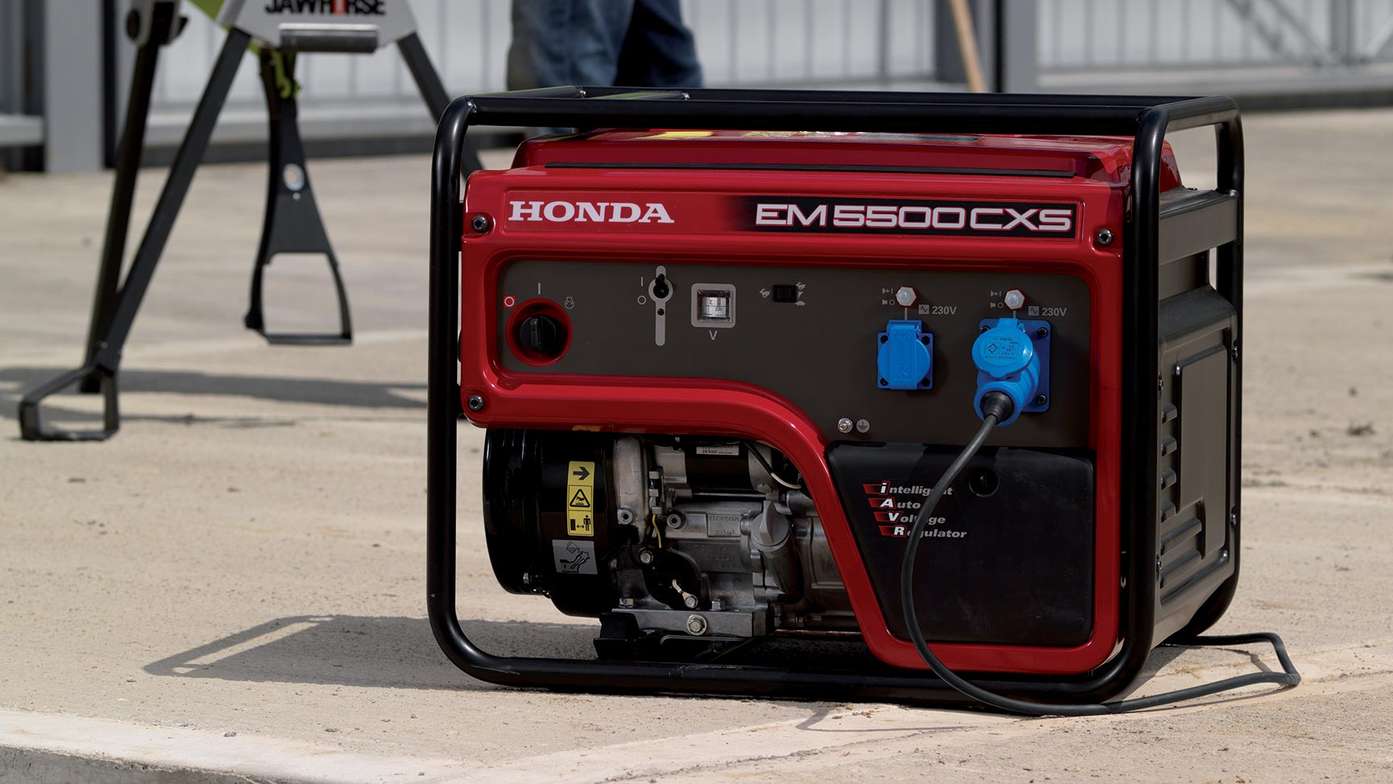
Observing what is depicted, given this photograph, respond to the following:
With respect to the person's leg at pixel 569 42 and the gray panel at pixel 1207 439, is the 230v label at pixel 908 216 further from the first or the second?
the person's leg at pixel 569 42

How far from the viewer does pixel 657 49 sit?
779 centimetres

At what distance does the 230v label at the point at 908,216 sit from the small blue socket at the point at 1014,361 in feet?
0.51

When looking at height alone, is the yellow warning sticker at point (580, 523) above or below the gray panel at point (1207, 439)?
below

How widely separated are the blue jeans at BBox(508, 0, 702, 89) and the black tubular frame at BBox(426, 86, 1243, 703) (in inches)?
124

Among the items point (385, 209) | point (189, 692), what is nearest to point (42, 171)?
point (385, 209)

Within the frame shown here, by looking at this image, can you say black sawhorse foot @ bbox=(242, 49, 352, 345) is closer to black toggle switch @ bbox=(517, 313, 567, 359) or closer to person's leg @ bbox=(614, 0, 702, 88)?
person's leg @ bbox=(614, 0, 702, 88)

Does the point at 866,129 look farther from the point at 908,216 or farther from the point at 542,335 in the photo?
the point at 542,335

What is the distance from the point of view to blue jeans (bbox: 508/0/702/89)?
24.5 ft

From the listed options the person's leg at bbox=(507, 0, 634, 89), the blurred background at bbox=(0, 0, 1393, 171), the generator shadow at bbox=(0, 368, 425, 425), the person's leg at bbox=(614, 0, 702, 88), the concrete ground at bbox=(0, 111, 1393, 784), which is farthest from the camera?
the blurred background at bbox=(0, 0, 1393, 171)

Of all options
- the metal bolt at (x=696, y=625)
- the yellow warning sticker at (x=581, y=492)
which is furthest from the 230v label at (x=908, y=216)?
the metal bolt at (x=696, y=625)

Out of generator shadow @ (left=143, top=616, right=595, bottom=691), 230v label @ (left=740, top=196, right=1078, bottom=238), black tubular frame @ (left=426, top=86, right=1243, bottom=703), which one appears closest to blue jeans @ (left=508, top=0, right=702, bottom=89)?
generator shadow @ (left=143, top=616, right=595, bottom=691)

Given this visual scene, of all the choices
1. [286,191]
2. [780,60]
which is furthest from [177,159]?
[780,60]

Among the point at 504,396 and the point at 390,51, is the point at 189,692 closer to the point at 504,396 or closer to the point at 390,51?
the point at 504,396

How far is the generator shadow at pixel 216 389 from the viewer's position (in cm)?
792
